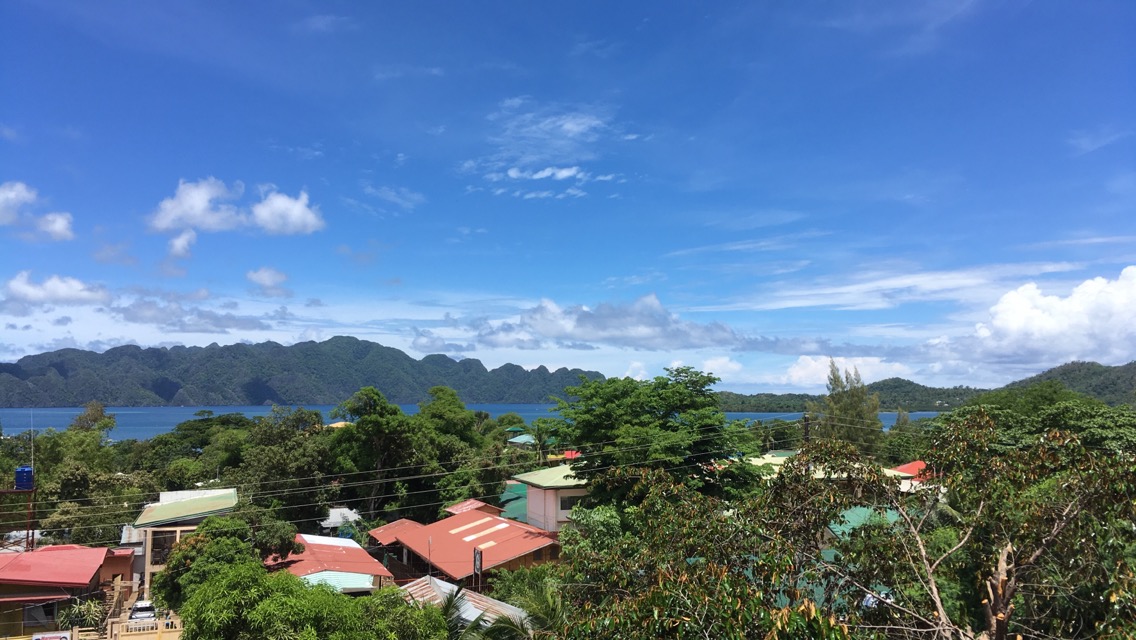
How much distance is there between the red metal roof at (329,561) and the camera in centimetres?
1988

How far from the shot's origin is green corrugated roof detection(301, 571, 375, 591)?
61.4 ft

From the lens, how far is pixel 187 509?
23859mm

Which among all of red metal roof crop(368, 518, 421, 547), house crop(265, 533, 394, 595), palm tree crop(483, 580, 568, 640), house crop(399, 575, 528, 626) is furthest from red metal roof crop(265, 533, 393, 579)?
palm tree crop(483, 580, 568, 640)

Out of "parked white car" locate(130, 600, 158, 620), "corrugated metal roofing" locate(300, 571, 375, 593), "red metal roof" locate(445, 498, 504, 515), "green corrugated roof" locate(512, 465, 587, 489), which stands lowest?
"parked white car" locate(130, 600, 158, 620)

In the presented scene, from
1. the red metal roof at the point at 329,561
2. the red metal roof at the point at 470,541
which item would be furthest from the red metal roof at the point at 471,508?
the red metal roof at the point at 329,561

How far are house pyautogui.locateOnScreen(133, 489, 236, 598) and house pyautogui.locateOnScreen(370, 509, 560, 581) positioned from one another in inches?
250

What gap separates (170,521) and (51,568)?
4.21 meters

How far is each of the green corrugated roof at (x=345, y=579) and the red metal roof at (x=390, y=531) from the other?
251 inches

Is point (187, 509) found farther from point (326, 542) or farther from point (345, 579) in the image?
point (345, 579)

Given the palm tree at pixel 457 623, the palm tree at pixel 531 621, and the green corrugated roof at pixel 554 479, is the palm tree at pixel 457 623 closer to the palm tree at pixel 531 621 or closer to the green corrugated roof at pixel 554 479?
the palm tree at pixel 531 621

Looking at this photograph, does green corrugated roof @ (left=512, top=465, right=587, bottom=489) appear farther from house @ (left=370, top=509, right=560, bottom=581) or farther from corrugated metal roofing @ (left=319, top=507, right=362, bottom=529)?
corrugated metal roofing @ (left=319, top=507, right=362, bottom=529)

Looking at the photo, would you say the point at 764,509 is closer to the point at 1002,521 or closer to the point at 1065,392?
the point at 1002,521

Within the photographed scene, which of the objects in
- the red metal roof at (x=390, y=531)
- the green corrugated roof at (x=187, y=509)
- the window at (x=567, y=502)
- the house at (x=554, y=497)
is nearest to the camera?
the green corrugated roof at (x=187, y=509)

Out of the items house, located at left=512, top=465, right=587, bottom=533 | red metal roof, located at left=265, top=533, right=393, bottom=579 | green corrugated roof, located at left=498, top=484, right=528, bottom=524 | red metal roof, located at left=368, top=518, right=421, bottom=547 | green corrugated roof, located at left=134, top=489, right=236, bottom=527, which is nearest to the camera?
red metal roof, located at left=265, top=533, right=393, bottom=579
